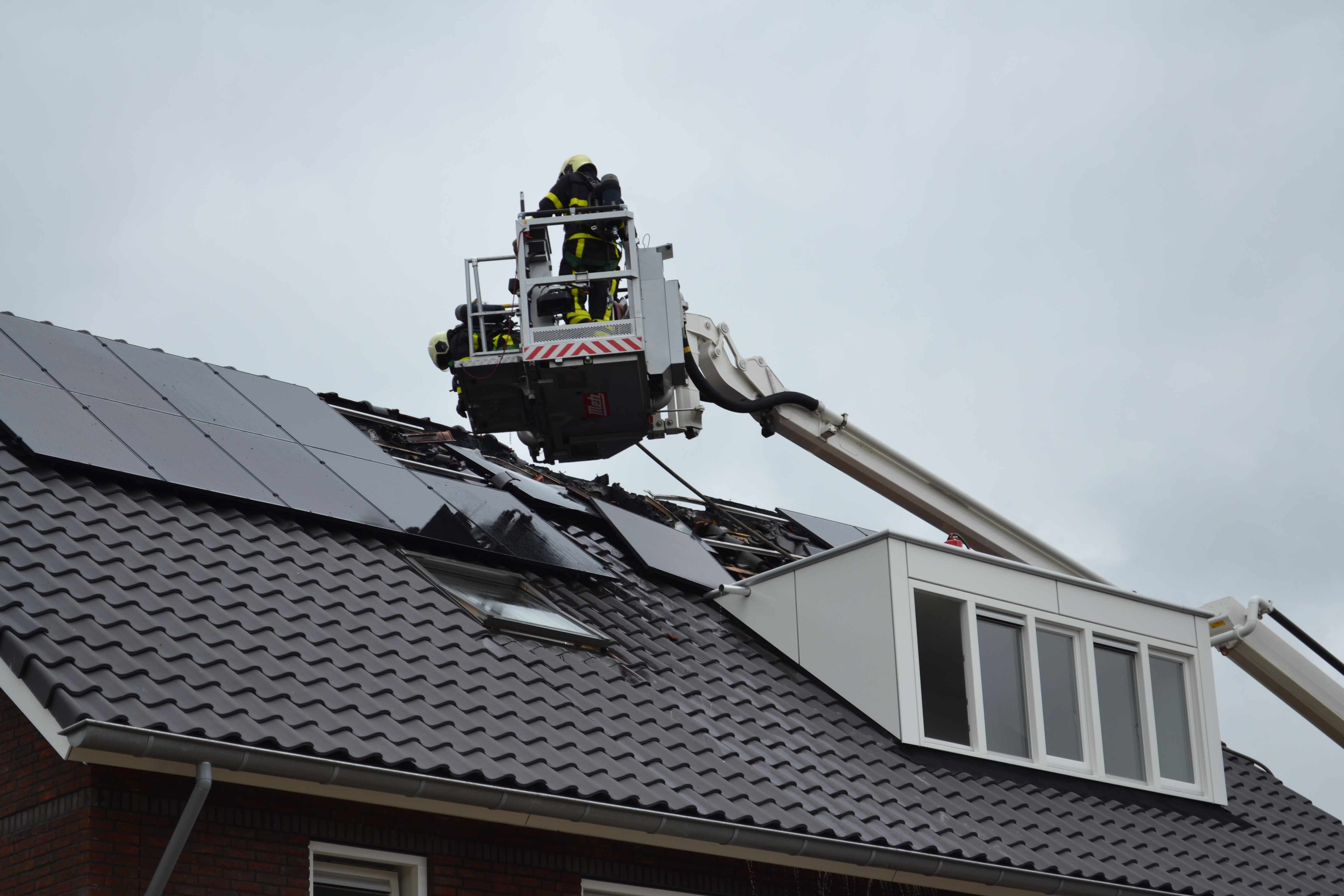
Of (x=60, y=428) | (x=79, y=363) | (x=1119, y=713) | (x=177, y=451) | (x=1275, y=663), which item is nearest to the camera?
(x=60, y=428)

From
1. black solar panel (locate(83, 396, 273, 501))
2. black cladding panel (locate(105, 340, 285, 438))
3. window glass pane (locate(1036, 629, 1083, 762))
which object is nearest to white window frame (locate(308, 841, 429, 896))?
black solar panel (locate(83, 396, 273, 501))

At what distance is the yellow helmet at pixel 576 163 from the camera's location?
14758 millimetres

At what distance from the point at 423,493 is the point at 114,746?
5.57 metres

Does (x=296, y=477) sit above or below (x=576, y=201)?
below

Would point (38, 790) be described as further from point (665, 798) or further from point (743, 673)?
point (743, 673)

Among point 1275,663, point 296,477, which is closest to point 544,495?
point 296,477

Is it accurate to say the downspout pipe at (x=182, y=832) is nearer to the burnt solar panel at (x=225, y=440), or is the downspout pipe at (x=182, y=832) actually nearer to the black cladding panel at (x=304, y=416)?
the burnt solar panel at (x=225, y=440)

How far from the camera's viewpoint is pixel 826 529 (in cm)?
1791

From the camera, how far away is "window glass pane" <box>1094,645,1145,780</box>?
14.7 m

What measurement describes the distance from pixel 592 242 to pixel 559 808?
629 cm

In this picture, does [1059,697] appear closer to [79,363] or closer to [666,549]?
[666,549]

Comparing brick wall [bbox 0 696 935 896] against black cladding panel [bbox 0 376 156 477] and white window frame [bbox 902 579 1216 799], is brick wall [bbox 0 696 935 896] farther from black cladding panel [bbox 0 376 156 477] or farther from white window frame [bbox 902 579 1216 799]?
white window frame [bbox 902 579 1216 799]

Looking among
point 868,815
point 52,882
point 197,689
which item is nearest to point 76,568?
point 197,689

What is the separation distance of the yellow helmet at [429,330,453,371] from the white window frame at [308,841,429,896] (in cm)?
583
